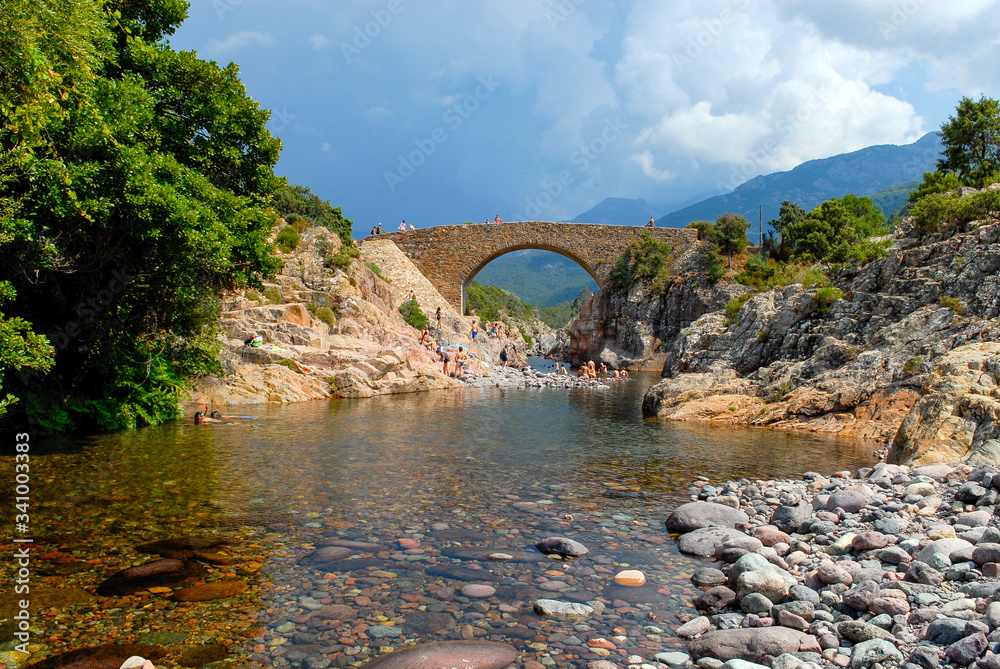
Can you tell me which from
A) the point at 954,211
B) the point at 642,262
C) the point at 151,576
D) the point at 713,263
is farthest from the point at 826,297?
the point at 642,262

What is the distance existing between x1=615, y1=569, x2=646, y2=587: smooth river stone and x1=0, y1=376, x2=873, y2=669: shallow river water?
0.07 metres

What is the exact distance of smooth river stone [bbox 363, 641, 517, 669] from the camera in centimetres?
338

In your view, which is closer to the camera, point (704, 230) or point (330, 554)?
point (330, 554)

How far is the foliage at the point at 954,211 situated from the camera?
46.7 ft

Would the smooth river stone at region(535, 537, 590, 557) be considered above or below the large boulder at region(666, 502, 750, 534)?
below

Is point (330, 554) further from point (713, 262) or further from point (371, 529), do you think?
point (713, 262)


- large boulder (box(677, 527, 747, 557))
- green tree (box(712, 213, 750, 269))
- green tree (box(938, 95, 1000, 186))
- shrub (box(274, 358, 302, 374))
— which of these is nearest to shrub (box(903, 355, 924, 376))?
large boulder (box(677, 527, 747, 557))

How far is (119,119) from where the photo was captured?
8023 mm

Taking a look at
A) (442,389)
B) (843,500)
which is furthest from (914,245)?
(442,389)

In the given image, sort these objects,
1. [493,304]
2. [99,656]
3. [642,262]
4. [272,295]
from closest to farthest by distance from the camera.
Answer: [99,656] → [272,295] → [642,262] → [493,304]

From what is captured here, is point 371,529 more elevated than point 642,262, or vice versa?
point 642,262

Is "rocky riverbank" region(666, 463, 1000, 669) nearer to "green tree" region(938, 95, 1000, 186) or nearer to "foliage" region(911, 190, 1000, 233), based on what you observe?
"foliage" region(911, 190, 1000, 233)

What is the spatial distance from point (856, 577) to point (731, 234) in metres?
37.9

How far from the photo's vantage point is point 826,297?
1574cm
